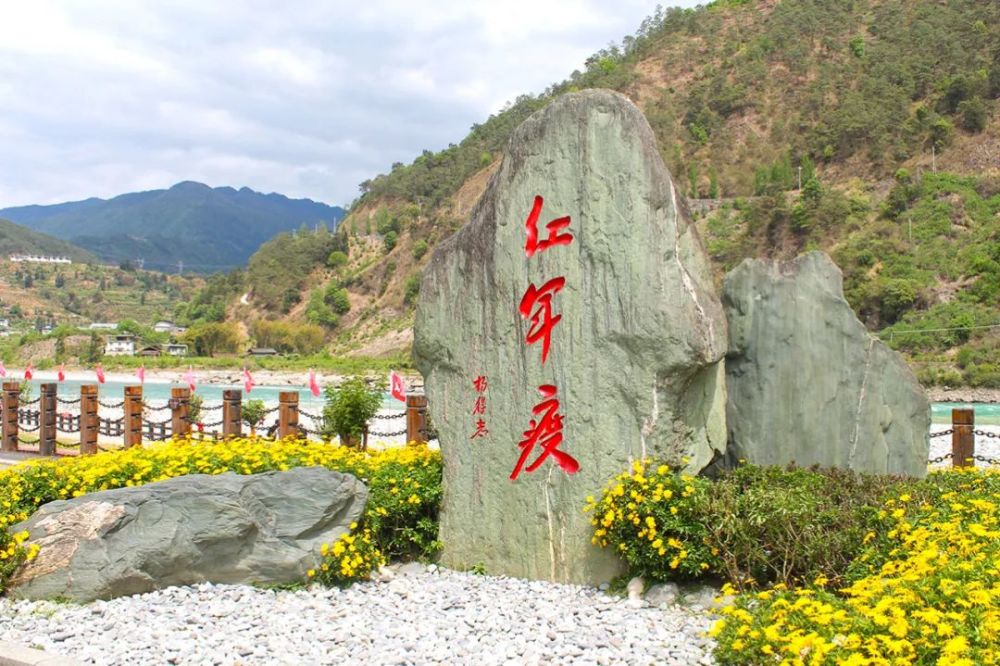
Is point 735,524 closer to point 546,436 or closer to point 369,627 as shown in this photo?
point 546,436

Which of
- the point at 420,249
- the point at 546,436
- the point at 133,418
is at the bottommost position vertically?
the point at 133,418

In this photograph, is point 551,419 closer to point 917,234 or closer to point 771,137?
point 917,234

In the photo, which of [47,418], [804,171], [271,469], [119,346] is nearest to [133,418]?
[47,418]

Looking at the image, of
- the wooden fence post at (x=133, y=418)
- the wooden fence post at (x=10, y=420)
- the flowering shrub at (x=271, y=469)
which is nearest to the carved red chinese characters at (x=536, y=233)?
the flowering shrub at (x=271, y=469)

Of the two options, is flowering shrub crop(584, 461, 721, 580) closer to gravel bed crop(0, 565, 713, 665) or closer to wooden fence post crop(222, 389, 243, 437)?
gravel bed crop(0, 565, 713, 665)

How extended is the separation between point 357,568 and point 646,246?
2945 mm

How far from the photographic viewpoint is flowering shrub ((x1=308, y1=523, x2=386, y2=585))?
18.8ft

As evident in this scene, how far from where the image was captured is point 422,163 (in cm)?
8488

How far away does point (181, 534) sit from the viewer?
5504 millimetres

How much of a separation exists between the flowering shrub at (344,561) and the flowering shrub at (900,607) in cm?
261

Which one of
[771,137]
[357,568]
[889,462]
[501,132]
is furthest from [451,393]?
[501,132]

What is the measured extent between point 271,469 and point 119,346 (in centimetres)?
6220

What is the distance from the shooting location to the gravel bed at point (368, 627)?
14.7 feet

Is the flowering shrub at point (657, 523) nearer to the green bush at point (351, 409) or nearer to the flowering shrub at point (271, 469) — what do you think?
the flowering shrub at point (271, 469)
